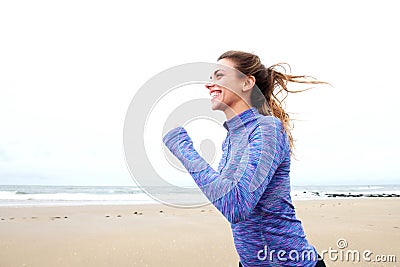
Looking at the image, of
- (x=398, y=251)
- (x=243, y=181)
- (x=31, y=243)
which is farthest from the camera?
(x=31, y=243)

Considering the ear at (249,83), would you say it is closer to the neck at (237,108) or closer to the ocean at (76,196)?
the neck at (237,108)

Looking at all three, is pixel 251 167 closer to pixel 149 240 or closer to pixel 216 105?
pixel 216 105

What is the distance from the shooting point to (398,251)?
617 centimetres

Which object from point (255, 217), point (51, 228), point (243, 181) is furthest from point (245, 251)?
point (51, 228)

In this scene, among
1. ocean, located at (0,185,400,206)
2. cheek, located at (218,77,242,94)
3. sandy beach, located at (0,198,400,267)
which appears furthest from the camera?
ocean, located at (0,185,400,206)

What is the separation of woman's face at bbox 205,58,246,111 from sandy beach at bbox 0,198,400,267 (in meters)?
4.09

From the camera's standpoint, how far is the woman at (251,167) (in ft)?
4.85

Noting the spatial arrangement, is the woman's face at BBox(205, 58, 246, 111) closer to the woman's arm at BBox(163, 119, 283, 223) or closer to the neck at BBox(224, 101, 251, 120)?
the neck at BBox(224, 101, 251, 120)

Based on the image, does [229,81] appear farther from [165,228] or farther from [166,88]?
[165,228]

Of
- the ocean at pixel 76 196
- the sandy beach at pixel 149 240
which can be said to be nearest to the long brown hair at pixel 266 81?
the sandy beach at pixel 149 240

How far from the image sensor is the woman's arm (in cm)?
146

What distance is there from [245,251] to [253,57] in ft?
3.06

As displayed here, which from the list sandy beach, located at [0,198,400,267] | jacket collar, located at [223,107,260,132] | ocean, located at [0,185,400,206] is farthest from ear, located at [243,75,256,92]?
ocean, located at [0,185,400,206]

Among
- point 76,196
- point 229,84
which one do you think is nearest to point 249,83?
point 229,84
